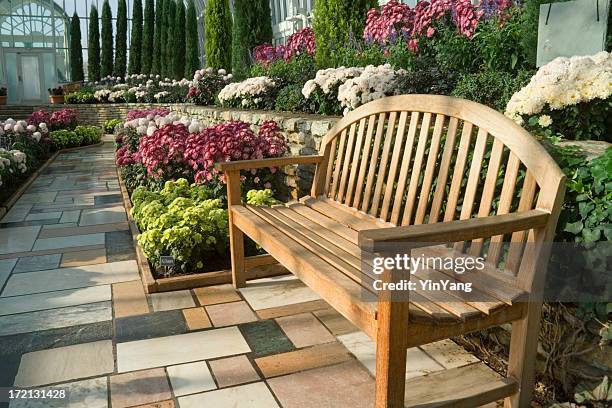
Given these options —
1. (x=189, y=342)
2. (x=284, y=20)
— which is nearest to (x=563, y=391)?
(x=189, y=342)

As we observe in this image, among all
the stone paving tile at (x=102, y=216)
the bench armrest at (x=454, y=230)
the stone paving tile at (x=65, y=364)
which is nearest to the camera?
the bench armrest at (x=454, y=230)

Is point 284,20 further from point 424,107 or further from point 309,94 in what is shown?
point 424,107

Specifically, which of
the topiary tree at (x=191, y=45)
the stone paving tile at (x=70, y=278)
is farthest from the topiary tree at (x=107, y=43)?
the stone paving tile at (x=70, y=278)

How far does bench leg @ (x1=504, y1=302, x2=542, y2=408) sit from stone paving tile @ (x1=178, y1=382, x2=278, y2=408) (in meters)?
0.83

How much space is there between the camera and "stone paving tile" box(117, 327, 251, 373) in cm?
232

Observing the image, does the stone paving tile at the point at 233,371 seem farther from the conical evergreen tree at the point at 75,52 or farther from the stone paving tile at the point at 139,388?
the conical evergreen tree at the point at 75,52

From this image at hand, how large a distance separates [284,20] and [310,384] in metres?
12.5

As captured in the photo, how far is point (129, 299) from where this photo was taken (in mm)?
3027

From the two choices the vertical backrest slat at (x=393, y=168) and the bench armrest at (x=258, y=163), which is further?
the bench armrest at (x=258, y=163)

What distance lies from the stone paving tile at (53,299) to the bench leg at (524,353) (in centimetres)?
214

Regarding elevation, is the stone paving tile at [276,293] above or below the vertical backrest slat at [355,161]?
below

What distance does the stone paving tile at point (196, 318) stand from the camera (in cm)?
266

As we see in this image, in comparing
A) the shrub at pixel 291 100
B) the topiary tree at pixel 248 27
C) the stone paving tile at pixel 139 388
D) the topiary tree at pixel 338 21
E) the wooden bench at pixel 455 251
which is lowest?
the stone paving tile at pixel 139 388

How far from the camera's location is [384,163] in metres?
2.53
